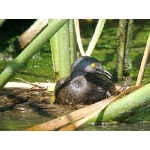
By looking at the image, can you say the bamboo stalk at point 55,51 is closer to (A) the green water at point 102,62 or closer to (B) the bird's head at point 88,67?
(B) the bird's head at point 88,67

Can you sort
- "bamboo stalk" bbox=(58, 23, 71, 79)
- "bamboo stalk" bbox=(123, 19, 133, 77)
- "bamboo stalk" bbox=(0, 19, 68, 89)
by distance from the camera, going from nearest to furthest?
"bamboo stalk" bbox=(0, 19, 68, 89) → "bamboo stalk" bbox=(58, 23, 71, 79) → "bamboo stalk" bbox=(123, 19, 133, 77)

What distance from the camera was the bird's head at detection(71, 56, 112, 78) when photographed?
653 centimetres

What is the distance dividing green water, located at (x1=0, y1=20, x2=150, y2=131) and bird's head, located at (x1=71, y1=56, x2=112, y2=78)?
62 cm

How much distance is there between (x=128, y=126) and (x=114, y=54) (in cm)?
329

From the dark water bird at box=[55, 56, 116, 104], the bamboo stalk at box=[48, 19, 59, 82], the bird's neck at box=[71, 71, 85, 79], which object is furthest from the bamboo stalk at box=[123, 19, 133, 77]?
the bamboo stalk at box=[48, 19, 59, 82]

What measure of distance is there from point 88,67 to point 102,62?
5.04 feet

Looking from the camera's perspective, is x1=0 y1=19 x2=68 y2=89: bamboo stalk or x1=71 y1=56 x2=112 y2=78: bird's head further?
x1=71 y1=56 x2=112 y2=78: bird's head

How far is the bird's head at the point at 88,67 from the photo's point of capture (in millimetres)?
6527

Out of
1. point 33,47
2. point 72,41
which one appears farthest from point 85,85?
point 33,47

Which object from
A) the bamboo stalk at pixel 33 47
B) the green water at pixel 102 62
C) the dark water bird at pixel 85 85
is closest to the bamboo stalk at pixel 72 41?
the dark water bird at pixel 85 85

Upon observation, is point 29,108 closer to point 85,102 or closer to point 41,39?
point 85,102

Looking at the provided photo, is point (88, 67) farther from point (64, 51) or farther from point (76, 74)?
point (64, 51)

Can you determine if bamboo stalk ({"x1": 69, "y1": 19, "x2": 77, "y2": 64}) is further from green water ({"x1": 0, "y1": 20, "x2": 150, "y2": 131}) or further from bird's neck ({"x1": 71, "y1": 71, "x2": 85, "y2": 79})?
green water ({"x1": 0, "y1": 20, "x2": 150, "y2": 131})

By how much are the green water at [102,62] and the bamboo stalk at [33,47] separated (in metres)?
0.43
